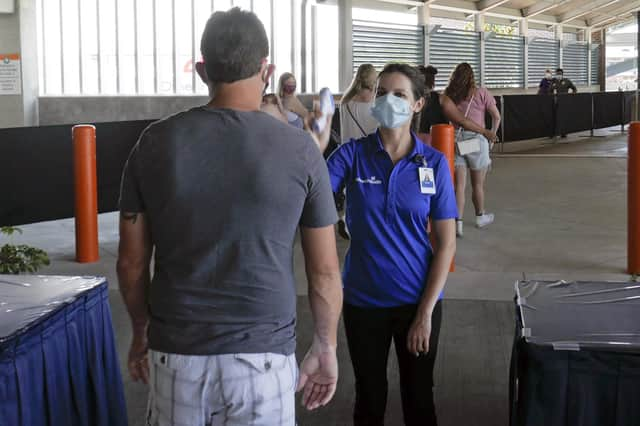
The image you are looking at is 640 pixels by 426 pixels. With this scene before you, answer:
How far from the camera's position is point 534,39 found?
2877 cm

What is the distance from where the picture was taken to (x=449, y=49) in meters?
23.5

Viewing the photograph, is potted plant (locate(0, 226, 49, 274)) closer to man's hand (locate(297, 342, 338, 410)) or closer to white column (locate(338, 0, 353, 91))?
man's hand (locate(297, 342, 338, 410))

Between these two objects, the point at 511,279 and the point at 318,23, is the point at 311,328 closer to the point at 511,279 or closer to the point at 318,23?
the point at 511,279

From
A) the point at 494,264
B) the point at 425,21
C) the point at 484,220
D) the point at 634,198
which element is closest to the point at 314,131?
the point at 634,198

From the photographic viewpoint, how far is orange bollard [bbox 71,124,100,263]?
273 inches

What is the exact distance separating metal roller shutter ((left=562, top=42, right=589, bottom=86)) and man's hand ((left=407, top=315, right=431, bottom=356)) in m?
30.1

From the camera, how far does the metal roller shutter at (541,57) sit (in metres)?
28.8

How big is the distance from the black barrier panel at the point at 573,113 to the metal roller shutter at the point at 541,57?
24.3ft

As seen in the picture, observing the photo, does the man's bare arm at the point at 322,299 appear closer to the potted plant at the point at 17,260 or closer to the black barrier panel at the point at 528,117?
the potted plant at the point at 17,260

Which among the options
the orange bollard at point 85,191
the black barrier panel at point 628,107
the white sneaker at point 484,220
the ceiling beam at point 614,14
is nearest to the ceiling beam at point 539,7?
the black barrier panel at point 628,107

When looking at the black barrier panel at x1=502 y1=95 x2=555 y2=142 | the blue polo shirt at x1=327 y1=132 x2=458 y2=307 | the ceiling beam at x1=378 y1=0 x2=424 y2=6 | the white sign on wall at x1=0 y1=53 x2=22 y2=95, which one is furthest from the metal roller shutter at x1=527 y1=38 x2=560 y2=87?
the blue polo shirt at x1=327 y1=132 x2=458 y2=307

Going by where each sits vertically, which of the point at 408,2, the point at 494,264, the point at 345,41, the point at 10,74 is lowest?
the point at 494,264

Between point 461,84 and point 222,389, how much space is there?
6.36 m

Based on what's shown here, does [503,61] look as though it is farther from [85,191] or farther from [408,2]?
[85,191]
